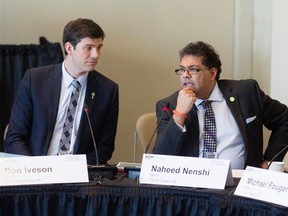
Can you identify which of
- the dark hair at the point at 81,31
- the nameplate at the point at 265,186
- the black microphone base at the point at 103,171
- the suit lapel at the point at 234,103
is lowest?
the black microphone base at the point at 103,171

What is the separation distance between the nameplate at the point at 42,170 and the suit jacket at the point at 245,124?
670 millimetres

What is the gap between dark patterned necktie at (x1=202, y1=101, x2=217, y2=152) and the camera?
106 inches

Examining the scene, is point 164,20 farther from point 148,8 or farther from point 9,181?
point 9,181

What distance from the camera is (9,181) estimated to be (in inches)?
78.2

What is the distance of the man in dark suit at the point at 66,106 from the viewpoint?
114 inches

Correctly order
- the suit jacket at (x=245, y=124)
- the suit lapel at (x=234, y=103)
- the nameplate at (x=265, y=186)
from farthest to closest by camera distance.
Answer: the suit lapel at (x=234, y=103)
the suit jacket at (x=245, y=124)
the nameplate at (x=265, y=186)

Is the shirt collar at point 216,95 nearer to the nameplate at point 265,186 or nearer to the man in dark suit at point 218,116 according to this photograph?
the man in dark suit at point 218,116

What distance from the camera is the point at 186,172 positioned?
2002 millimetres


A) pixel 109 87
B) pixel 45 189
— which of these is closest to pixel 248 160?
pixel 109 87

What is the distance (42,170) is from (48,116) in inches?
36.0

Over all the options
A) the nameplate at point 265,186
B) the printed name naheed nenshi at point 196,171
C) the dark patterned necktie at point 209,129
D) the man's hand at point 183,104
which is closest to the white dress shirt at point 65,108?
the man's hand at point 183,104

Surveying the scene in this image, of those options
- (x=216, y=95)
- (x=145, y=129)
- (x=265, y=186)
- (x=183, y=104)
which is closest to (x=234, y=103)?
(x=216, y=95)

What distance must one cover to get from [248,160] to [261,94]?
39cm

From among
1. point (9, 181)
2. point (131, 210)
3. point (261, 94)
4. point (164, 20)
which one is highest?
point (164, 20)
